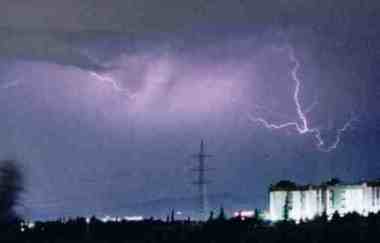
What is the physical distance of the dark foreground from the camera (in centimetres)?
4384

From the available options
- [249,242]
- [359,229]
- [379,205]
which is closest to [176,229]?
[249,242]

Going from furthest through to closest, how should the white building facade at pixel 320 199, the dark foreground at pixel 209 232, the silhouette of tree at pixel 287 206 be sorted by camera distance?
the silhouette of tree at pixel 287 206
the white building facade at pixel 320 199
the dark foreground at pixel 209 232

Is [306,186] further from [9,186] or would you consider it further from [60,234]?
[9,186]

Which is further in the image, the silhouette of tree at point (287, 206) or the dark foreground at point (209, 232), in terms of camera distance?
the silhouette of tree at point (287, 206)

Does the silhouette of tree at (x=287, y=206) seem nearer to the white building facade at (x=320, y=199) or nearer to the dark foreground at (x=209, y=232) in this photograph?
the white building facade at (x=320, y=199)

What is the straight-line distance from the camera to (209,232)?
52562 millimetres

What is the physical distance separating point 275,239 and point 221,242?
470cm

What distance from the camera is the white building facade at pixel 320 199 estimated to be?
3260 inches

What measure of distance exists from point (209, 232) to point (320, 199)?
129ft

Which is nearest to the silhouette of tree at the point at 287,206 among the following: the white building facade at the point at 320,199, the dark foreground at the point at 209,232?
the white building facade at the point at 320,199

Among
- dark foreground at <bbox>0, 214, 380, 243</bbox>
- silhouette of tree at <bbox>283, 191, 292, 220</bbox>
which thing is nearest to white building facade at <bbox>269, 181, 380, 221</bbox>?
silhouette of tree at <bbox>283, 191, 292, 220</bbox>

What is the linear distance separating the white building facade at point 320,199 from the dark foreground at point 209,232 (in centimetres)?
1880

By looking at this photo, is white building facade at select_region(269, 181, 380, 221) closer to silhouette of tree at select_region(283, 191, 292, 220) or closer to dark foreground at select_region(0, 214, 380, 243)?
silhouette of tree at select_region(283, 191, 292, 220)

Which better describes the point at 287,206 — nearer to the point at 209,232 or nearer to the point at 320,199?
the point at 320,199
